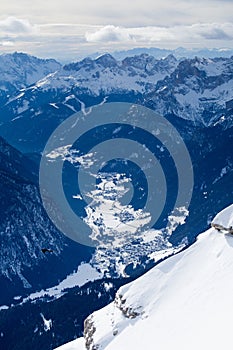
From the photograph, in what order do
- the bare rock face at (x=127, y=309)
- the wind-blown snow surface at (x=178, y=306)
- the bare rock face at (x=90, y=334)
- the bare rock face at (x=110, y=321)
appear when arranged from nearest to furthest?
the wind-blown snow surface at (x=178, y=306), the bare rock face at (x=110, y=321), the bare rock face at (x=127, y=309), the bare rock face at (x=90, y=334)

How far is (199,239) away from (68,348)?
1919 inches

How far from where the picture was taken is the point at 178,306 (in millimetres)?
119125

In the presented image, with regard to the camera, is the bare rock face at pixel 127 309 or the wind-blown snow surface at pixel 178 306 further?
the bare rock face at pixel 127 309

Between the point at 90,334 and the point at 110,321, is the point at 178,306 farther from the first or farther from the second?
the point at 90,334

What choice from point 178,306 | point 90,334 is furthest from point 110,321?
point 178,306

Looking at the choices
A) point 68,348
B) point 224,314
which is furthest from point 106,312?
point 224,314

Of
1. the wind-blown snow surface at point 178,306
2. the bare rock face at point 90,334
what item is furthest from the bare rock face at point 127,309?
the bare rock face at point 90,334

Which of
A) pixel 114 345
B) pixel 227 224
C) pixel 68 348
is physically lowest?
pixel 68 348

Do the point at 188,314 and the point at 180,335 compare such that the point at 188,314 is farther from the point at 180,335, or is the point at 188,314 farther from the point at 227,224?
the point at 227,224

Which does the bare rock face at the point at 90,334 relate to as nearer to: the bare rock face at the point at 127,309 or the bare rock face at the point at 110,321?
the bare rock face at the point at 110,321

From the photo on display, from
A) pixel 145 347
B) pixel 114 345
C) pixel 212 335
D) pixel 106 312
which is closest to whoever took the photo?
pixel 212 335

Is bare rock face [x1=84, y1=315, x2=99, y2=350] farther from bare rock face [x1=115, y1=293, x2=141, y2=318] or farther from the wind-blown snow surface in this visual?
bare rock face [x1=115, y1=293, x2=141, y2=318]

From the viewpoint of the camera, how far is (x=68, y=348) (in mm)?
151375

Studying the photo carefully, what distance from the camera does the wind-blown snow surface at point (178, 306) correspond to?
102562mm
